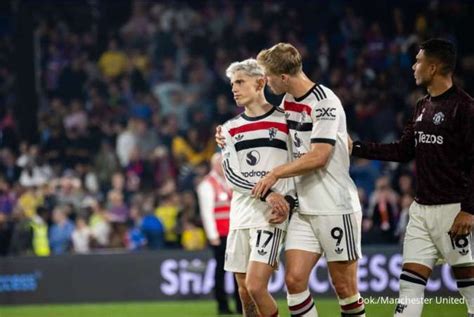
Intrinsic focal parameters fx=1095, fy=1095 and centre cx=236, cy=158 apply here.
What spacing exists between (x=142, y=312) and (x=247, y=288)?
6.18 metres

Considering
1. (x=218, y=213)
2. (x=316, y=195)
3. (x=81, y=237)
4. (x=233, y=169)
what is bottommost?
(x=81, y=237)

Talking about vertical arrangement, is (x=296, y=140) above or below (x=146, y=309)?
above

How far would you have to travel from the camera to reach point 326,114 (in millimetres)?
8305

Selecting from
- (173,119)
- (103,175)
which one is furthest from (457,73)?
(103,175)

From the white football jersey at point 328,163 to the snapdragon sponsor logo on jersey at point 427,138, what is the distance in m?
0.55

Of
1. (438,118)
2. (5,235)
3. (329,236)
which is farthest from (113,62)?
(438,118)

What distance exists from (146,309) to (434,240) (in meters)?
7.26

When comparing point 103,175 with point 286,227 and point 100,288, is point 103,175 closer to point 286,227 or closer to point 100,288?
point 100,288

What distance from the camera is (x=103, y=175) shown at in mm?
20266

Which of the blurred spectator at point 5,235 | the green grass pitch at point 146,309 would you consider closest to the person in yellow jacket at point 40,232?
the blurred spectator at point 5,235

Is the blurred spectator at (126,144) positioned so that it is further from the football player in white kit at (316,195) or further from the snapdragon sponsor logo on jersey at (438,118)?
the snapdragon sponsor logo on jersey at (438,118)

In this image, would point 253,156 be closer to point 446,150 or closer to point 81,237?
point 446,150

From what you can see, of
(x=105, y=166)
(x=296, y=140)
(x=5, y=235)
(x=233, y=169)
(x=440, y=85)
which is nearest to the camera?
(x=440, y=85)

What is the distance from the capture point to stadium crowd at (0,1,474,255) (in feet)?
59.4
